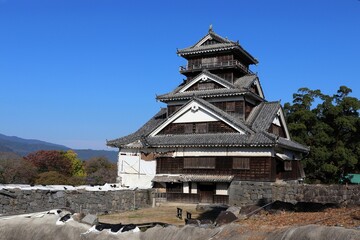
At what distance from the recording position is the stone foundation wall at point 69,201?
62.7ft

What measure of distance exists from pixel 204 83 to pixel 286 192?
12.1 metres

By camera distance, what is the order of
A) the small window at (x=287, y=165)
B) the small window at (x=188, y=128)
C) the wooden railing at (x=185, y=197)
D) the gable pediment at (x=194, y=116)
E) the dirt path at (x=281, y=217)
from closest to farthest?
1. the dirt path at (x=281, y=217)
2. the wooden railing at (x=185, y=197)
3. the gable pediment at (x=194, y=116)
4. the small window at (x=188, y=128)
5. the small window at (x=287, y=165)

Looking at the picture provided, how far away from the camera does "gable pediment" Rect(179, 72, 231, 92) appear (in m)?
32.5

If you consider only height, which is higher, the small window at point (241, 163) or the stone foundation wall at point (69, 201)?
the small window at point (241, 163)

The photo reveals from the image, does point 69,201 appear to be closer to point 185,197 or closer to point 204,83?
point 185,197

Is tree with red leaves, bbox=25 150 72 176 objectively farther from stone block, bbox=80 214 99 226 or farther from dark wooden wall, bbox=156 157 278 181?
stone block, bbox=80 214 99 226

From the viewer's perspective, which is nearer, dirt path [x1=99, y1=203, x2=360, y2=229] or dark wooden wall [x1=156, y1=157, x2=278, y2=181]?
dirt path [x1=99, y1=203, x2=360, y2=229]

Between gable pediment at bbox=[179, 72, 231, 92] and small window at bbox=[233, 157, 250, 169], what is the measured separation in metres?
7.14

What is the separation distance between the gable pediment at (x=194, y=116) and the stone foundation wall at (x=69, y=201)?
7195 millimetres

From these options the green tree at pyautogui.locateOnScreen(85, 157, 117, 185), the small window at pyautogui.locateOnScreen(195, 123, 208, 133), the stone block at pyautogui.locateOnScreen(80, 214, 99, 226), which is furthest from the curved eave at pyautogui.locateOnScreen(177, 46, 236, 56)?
the stone block at pyautogui.locateOnScreen(80, 214, 99, 226)

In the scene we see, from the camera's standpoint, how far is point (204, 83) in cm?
3328

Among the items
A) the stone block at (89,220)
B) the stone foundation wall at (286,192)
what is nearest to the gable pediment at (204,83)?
the stone foundation wall at (286,192)

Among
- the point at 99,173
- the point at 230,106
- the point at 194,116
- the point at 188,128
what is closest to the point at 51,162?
the point at 99,173

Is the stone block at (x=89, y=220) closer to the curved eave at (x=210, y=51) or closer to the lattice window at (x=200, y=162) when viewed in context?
the lattice window at (x=200, y=162)
